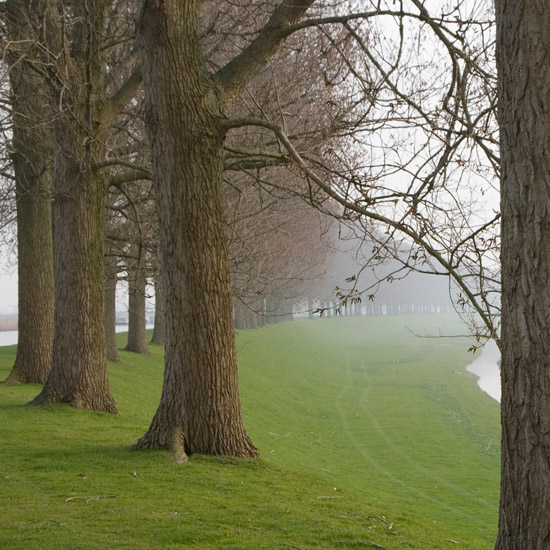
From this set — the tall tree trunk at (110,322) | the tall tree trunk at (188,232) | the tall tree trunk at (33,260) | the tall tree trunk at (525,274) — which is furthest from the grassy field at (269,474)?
the tall tree trunk at (525,274)

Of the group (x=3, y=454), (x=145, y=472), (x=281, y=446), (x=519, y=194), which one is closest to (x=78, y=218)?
(x=3, y=454)

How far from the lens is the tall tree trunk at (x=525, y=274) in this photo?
383cm

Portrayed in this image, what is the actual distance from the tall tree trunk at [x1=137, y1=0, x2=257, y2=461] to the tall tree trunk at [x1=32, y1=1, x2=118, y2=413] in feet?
11.6

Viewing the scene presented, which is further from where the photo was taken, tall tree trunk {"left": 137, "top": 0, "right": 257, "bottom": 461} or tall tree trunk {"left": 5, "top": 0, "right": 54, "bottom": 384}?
tall tree trunk {"left": 5, "top": 0, "right": 54, "bottom": 384}

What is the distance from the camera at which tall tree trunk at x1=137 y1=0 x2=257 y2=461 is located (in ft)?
29.5

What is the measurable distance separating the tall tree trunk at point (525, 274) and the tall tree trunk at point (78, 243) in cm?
936

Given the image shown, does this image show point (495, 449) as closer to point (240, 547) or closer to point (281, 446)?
point (281, 446)

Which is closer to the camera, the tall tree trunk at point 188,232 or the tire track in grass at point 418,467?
the tall tree trunk at point 188,232

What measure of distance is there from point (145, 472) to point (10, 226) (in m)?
15.9

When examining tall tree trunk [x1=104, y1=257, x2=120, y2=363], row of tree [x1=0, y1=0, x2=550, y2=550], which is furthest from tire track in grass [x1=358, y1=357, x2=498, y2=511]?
tall tree trunk [x1=104, y1=257, x2=120, y2=363]

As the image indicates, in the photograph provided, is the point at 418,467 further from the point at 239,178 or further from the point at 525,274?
the point at 525,274

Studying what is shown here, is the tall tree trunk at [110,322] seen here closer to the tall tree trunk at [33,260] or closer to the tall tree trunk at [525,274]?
the tall tree trunk at [33,260]

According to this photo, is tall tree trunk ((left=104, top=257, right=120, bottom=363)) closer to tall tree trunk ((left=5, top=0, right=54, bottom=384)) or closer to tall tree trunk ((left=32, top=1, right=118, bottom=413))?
tall tree trunk ((left=5, top=0, right=54, bottom=384))

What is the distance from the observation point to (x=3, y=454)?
359 inches
